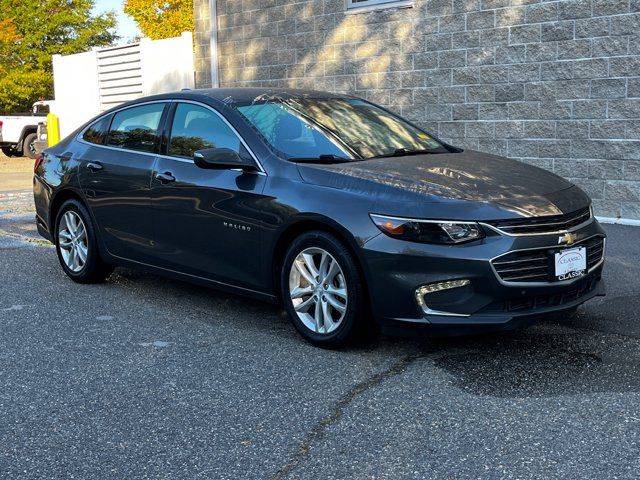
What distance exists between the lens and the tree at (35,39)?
29.8 meters

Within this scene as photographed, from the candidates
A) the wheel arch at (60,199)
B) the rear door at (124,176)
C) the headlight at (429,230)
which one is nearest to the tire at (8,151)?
the wheel arch at (60,199)

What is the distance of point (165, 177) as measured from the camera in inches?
231

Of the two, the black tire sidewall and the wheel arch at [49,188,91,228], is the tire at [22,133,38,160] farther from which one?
the black tire sidewall

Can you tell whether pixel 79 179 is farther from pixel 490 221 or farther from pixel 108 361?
pixel 490 221

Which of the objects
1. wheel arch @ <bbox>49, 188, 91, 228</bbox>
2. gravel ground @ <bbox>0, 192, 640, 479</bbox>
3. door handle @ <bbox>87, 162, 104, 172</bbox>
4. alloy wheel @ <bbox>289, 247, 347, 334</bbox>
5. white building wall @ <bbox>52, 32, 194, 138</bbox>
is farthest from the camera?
white building wall @ <bbox>52, 32, 194, 138</bbox>

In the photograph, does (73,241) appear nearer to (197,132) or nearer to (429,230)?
(197,132)

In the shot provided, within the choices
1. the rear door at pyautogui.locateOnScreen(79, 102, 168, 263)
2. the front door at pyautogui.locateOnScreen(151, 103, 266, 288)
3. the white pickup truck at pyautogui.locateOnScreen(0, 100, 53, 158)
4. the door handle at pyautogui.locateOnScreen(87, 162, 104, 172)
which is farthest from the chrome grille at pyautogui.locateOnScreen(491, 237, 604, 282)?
the white pickup truck at pyautogui.locateOnScreen(0, 100, 53, 158)

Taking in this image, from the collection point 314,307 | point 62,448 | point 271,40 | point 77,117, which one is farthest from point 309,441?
point 77,117

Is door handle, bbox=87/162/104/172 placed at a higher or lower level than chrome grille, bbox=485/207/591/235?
higher

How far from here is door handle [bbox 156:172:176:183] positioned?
582 cm

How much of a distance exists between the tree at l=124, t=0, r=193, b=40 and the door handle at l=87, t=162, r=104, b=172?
3857cm

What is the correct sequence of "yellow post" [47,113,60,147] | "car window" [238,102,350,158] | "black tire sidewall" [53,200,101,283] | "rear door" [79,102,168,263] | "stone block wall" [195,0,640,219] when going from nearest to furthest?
"car window" [238,102,350,158] < "rear door" [79,102,168,263] < "black tire sidewall" [53,200,101,283] < "stone block wall" [195,0,640,219] < "yellow post" [47,113,60,147]

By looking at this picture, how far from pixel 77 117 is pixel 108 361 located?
15.9 metres

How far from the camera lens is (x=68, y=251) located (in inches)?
276
